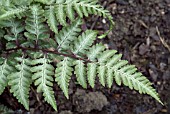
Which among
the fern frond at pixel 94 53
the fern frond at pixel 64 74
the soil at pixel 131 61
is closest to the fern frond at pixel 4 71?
the fern frond at pixel 64 74

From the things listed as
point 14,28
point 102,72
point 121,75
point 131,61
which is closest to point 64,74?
point 102,72

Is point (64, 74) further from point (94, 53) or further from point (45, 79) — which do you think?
point (94, 53)

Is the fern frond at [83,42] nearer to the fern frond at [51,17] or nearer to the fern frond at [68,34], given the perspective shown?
the fern frond at [68,34]

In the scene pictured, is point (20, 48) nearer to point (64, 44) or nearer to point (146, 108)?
point (64, 44)

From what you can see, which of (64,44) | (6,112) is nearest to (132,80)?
(64,44)

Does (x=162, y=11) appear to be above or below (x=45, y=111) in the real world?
above

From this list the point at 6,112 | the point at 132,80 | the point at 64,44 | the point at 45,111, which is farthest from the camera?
the point at 45,111
